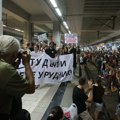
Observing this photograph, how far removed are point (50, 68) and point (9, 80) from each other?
26.9ft

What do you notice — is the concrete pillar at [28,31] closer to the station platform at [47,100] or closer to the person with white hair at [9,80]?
the station platform at [47,100]

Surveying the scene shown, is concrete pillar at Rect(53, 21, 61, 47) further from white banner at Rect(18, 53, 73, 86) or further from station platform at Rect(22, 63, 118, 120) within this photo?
white banner at Rect(18, 53, 73, 86)

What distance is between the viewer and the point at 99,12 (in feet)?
56.4

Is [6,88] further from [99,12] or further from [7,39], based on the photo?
[99,12]

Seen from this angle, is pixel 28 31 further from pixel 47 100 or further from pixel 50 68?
pixel 47 100

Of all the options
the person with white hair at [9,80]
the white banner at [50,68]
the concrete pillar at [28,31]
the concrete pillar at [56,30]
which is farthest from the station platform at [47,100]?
the concrete pillar at [28,31]

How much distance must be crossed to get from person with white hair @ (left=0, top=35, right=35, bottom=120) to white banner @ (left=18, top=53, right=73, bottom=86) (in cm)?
734

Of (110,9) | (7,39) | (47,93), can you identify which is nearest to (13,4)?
(110,9)

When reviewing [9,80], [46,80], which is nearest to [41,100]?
[46,80]

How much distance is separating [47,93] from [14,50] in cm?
746

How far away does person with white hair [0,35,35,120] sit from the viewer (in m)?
2.01

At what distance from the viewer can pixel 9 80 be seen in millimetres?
2018

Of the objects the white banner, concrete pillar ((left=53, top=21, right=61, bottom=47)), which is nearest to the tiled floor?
the white banner

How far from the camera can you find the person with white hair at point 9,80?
201 cm
